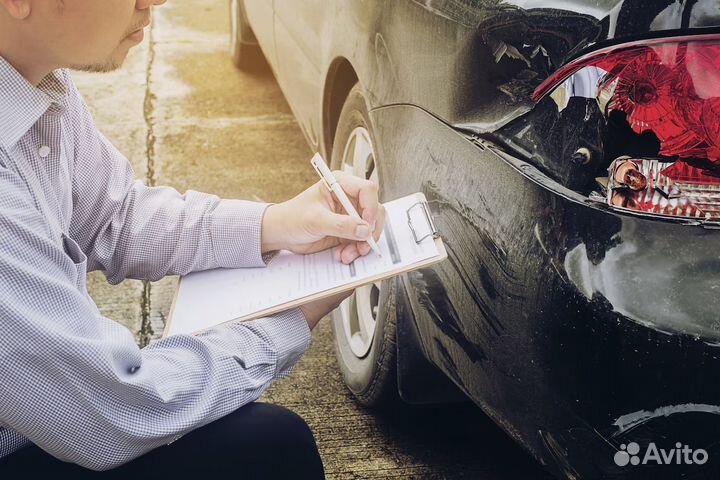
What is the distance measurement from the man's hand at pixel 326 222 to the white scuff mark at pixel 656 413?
1.82ft

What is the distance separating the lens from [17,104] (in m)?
1.26

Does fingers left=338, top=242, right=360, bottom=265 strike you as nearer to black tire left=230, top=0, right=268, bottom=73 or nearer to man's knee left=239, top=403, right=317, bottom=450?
man's knee left=239, top=403, right=317, bottom=450

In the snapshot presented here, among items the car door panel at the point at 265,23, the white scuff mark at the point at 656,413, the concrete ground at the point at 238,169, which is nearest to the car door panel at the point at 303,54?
the car door panel at the point at 265,23

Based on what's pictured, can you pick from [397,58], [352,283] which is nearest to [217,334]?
[352,283]

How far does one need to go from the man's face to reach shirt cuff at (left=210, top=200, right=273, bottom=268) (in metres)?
0.45

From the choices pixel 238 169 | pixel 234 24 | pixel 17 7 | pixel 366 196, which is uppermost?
pixel 17 7

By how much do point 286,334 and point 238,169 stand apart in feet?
8.40

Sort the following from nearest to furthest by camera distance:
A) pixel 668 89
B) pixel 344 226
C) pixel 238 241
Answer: pixel 668 89
pixel 344 226
pixel 238 241

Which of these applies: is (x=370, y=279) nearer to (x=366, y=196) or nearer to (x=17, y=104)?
(x=366, y=196)

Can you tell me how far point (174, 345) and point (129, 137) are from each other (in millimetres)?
3025

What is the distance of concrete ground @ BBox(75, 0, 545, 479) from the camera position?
231 cm

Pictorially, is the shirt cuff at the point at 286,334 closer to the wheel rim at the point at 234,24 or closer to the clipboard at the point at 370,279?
the clipboard at the point at 370,279

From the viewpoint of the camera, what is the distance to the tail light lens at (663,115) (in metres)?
1.26

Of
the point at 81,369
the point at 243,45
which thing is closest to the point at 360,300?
the point at 81,369
